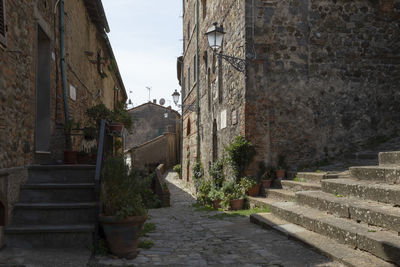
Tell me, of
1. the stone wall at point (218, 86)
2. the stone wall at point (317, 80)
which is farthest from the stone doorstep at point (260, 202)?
the stone wall at point (218, 86)

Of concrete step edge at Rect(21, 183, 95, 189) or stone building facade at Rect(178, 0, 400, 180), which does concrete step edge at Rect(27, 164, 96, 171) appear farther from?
stone building facade at Rect(178, 0, 400, 180)

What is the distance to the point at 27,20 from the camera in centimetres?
496

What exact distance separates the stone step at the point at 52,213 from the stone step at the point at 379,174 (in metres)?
3.57

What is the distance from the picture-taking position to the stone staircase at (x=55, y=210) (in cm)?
388

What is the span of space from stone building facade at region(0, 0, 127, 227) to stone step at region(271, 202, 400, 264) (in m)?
3.63

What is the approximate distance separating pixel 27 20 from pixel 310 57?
5886mm

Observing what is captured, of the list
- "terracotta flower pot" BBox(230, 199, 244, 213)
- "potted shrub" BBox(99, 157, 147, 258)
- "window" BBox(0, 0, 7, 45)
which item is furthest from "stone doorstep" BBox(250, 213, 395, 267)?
"window" BBox(0, 0, 7, 45)

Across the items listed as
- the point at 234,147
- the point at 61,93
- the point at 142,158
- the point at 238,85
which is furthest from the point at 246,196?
the point at 142,158

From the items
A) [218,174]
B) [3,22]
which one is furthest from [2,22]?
[218,174]

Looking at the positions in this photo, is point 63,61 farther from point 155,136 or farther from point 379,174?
point 155,136

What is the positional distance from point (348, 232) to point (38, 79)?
208 inches

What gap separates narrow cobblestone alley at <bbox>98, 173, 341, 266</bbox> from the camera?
11.8 feet

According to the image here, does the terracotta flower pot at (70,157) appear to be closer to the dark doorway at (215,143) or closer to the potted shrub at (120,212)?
the potted shrub at (120,212)

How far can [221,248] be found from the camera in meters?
4.20
